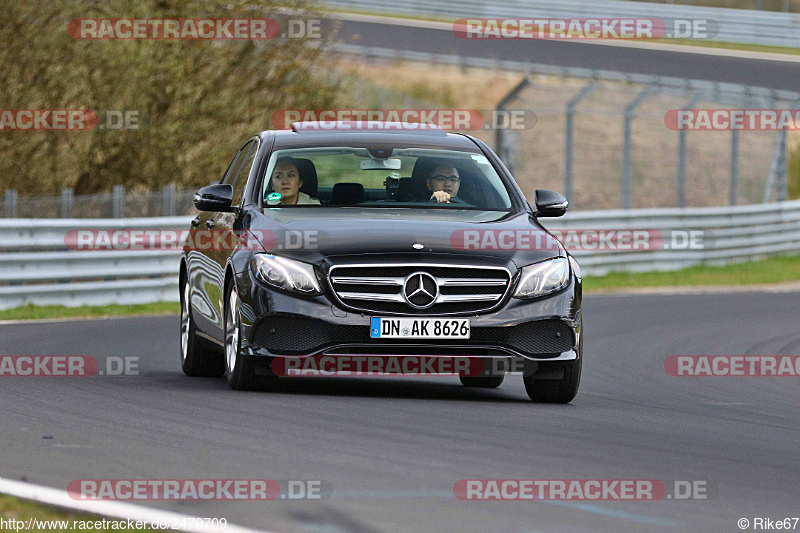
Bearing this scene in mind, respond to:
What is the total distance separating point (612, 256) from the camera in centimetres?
2586

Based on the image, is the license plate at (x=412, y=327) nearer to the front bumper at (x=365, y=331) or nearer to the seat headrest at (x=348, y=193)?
the front bumper at (x=365, y=331)

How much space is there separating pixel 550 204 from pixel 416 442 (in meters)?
3.12

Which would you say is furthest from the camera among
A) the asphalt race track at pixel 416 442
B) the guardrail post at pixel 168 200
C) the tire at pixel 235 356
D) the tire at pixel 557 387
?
the guardrail post at pixel 168 200

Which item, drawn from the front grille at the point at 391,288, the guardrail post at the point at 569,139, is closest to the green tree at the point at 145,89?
the guardrail post at the point at 569,139

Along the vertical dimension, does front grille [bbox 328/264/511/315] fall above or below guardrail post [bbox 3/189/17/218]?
above

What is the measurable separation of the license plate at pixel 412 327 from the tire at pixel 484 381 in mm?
1971

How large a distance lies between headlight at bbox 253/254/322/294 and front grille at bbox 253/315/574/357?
0.17 metres

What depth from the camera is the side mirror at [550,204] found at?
10344mm

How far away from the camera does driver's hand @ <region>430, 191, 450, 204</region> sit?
34.1 feet

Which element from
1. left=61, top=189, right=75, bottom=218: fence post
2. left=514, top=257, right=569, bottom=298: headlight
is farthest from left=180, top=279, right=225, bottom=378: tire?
left=61, top=189, right=75, bottom=218: fence post

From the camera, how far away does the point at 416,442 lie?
7.59m

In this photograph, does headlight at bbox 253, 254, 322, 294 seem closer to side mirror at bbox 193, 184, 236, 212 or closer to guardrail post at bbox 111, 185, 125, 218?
side mirror at bbox 193, 184, 236, 212

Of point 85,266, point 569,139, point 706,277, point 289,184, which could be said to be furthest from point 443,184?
point 706,277

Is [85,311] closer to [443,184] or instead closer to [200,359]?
[200,359]
